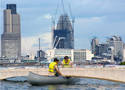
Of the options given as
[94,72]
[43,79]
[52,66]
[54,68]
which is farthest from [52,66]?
[94,72]

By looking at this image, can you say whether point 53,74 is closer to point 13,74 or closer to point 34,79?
point 34,79

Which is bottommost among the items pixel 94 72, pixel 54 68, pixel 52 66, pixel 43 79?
pixel 43 79

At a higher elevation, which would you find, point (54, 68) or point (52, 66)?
point (52, 66)

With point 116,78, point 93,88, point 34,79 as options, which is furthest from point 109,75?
A: point 34,79

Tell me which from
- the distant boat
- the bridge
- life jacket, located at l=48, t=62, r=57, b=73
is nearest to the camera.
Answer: life jacket, located at l=48, t=62, r=57, b=73

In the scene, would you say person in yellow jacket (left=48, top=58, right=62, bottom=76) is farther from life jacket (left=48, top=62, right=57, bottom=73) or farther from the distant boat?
the distant boat

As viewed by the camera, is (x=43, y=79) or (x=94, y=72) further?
(x=94, y=72)

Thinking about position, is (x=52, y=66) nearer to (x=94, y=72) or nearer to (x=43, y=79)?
(x=43, y=79)

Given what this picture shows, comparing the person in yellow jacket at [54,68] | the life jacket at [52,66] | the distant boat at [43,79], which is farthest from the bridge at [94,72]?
the life jacket at [52,66]

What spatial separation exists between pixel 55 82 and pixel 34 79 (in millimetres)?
2640

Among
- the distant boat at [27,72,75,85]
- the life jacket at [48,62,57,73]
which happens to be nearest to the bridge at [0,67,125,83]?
the distant boat at [27,72,75,85]

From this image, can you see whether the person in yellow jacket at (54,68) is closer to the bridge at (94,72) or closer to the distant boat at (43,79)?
the distant boat at (43,79)

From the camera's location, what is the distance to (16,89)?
59.3m

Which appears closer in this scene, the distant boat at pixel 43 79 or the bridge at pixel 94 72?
the distant boat at pixel 43 79
